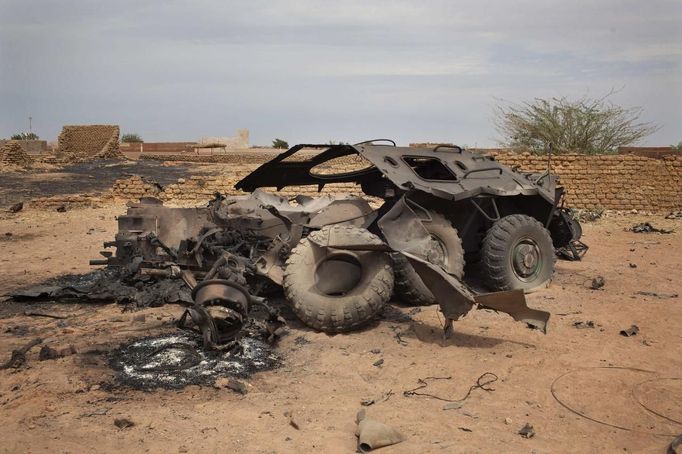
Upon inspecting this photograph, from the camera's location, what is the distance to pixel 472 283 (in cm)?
890

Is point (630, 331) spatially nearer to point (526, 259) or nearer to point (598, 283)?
point (526, 259)

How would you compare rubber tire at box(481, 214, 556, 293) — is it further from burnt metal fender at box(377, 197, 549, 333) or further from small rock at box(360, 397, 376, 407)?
small rock at box(360, 397, 376, 407)

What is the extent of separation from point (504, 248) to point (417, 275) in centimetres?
135

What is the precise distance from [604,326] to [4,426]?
561 centimetres

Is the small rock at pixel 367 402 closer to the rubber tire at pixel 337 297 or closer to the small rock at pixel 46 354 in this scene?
the rubber tire at pixel 337 297

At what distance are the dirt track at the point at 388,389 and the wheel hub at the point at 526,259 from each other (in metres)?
0.41

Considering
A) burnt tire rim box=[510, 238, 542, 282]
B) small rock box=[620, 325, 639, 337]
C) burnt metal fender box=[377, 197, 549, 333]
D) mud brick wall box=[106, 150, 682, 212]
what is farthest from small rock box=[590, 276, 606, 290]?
mud brick wall box=[106, 150, 682, 212]

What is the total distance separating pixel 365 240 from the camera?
22.5 feet

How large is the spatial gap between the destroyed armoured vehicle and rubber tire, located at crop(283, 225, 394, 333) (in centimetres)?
1

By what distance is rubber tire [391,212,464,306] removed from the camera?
752cm

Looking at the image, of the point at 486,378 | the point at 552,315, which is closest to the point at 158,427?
the point at 486,378

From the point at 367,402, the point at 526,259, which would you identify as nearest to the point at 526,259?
the point at 526,259

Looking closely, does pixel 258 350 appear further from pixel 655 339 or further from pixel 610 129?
pixel 610 129

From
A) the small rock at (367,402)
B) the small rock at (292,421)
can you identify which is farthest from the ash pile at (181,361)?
the small rock at (367,402)
